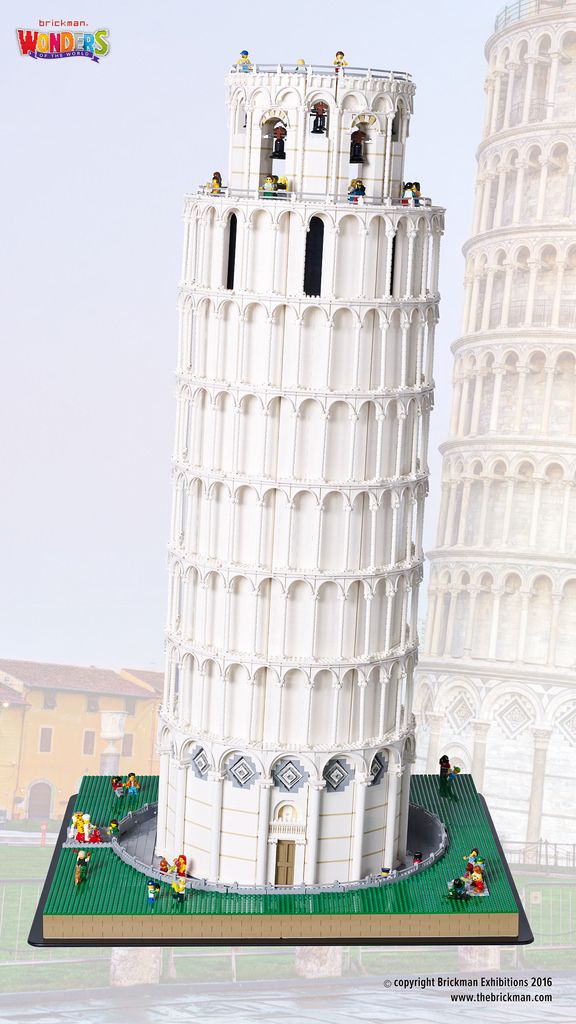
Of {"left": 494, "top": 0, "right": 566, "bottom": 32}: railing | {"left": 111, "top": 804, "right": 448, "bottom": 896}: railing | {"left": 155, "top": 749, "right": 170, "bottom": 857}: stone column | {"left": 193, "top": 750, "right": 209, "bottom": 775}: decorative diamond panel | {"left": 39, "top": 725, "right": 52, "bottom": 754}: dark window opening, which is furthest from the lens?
{"left": 39, "top": 725, "right": 52, "bottom": 754}: dark window opening

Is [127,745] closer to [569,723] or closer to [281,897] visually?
[569,723]

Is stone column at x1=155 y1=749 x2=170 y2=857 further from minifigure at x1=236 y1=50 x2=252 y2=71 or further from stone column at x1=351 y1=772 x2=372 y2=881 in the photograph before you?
minifigure at x1=236 y1=50 x2=252 y2=71

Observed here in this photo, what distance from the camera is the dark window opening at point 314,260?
170 feet

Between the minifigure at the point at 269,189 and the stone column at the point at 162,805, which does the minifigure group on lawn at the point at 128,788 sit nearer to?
the stone column at the point at 162,805

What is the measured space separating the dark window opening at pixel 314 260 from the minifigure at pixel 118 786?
723 inches

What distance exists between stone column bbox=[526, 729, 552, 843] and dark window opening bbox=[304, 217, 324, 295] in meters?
36.2

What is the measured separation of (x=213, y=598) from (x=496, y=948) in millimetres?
19644

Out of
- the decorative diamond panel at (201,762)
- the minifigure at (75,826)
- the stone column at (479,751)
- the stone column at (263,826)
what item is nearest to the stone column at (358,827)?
the stone column at (263,826)

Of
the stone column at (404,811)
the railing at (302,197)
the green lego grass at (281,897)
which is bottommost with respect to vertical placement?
the green lego grass at (281,897)

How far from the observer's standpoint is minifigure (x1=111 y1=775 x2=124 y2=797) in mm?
60969

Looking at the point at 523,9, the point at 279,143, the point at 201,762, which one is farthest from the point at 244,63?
the point at 523,9

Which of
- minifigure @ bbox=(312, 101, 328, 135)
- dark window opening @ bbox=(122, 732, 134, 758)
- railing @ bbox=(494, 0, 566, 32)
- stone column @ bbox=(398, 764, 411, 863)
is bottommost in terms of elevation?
dark window opening @ bbox=(122, 732, 134, 758)

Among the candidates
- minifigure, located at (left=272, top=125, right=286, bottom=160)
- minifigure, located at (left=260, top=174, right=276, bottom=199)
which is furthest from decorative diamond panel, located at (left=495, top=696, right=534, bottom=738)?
minifigure, located at (left=260, top=174, right=276, bottom=199)

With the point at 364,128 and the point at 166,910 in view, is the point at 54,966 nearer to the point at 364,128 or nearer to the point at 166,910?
the point at 166,910
